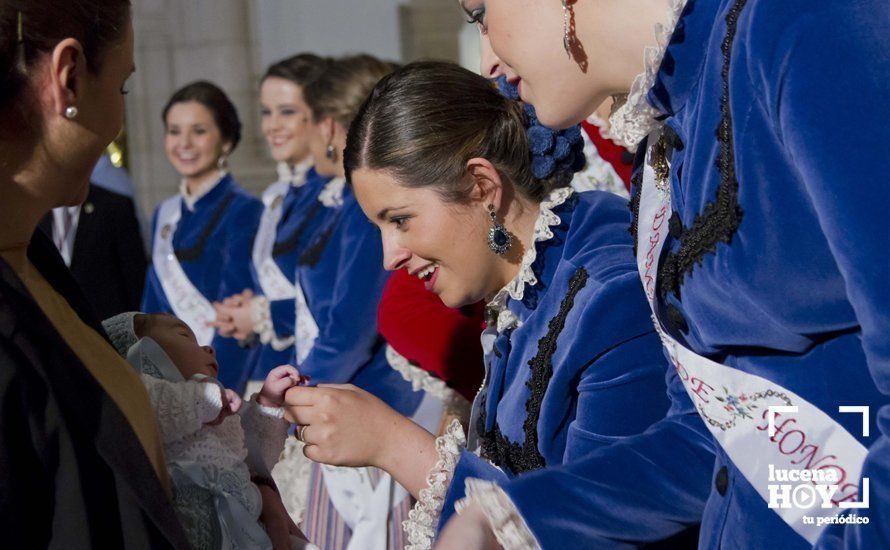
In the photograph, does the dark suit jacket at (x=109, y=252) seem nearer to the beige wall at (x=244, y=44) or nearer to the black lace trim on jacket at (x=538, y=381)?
the beige wall at (x=244, y=44)

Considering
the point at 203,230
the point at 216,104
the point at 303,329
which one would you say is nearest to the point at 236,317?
the point at 303,329

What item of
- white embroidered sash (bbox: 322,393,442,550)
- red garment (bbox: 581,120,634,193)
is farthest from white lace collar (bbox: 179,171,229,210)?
red garment (bbox: 581,120,634,193)

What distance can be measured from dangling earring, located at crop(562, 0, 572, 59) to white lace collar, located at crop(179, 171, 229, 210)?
445 centimetres

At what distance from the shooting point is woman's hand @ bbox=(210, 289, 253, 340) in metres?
4.89

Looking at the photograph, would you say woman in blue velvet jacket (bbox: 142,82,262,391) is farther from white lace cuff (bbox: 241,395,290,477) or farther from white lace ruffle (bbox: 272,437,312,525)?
white lace cuff (bbox: 241,395,290,477)

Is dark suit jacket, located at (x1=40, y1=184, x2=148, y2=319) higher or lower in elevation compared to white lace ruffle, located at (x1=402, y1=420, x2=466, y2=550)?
lower

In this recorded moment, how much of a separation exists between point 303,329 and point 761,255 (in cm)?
320

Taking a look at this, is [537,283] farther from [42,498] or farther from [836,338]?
[42,498]

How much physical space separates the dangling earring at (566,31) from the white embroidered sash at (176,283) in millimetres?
3750

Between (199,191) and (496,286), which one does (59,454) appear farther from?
(199,191)

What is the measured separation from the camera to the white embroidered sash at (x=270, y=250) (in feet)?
16.0

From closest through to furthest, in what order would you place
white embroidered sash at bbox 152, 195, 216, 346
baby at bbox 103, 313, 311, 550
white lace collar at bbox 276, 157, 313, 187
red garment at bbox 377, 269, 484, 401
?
baby at bbox 103, 313, 311, 550 < red garment at bbox 377, 269, 484, 401 < white lace collar at bbox 276, 157, 313, 187 < white embroidered sash at bbox 152, 195, 216, 346

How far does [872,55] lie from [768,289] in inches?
10.7

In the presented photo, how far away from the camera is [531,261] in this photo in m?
2.15
